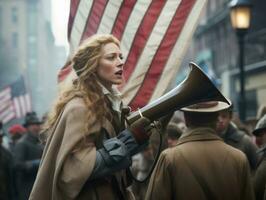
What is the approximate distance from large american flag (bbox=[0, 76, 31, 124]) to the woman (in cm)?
1408

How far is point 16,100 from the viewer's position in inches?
740

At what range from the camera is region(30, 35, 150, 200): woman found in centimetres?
408

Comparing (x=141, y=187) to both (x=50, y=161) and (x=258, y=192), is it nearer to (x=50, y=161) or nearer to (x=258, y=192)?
(x=258, y=192)

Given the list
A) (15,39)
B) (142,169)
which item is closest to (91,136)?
(142,169)

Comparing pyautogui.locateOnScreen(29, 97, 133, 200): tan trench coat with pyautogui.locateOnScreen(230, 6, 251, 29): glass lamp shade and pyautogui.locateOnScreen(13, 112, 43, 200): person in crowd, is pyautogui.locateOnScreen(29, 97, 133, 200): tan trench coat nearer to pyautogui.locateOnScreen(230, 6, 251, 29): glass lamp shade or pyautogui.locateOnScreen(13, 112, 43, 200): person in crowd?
pyautogui.locateOnScreen(13, 112, 43, 200): person in crowd

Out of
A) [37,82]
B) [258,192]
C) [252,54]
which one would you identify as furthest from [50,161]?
[37,82]

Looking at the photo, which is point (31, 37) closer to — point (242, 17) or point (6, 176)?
point (242, 17)

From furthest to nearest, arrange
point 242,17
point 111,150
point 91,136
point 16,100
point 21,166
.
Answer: point 16,100 < point 242,17 < point 21,166 < point 91,136 < point 111,150

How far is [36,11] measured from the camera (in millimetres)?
117500

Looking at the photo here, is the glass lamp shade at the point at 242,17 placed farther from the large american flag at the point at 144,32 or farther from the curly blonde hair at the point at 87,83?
the curly blonde hair at the point at 87,83

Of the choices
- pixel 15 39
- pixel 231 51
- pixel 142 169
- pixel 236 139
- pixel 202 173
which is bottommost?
pixel 15 39

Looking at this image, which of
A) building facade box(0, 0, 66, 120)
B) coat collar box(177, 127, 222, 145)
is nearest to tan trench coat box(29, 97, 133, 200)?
coat collar box(177, 127, 222, 145)

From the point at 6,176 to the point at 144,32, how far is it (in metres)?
4.83

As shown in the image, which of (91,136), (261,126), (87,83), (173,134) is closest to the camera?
(91,136)
